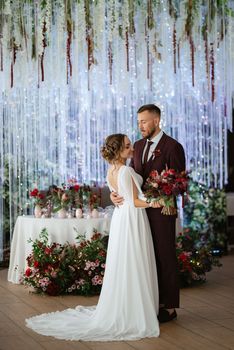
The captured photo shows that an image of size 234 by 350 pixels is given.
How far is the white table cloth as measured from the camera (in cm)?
796

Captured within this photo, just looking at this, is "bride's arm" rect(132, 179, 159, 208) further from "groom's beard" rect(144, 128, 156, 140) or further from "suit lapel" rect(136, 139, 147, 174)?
"groom's beard" rect(144, 128, 156, 140)

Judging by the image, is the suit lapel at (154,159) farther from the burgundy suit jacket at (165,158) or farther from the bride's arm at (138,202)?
the bride's arm at (138,202)

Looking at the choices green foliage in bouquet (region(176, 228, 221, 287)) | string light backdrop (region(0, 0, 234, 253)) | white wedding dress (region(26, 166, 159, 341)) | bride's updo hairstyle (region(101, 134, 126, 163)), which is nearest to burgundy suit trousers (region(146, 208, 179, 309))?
white wedding dress (region(26, 166, 159, 341))

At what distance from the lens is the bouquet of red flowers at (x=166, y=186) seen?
18.7ft

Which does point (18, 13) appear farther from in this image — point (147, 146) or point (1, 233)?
point (147, 146)

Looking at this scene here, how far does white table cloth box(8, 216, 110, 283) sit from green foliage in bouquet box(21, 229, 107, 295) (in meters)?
0.11

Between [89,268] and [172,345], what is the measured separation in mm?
2285

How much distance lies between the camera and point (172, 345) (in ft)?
17.6

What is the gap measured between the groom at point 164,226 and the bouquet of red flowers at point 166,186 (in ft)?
0.96

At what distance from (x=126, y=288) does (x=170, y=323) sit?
0.54 meters

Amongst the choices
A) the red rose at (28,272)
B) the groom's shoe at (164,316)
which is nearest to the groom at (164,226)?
the groom's shoe at (164,316)

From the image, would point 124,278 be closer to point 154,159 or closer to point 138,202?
point 138,202

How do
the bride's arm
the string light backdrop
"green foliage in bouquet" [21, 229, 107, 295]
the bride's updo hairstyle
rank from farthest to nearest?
the string light backdrop, "green foliage in bouquet" [21, 229, 107, 295], the bride's updo hairstyle, the bride's arm

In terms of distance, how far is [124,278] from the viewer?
5.80 meters
